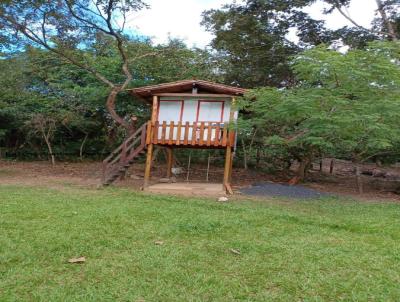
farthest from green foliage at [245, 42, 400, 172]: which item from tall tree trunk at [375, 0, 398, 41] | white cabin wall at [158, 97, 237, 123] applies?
tall tree trunk at [375, 0, 398, 41]

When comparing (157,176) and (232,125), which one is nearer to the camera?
(232,125)

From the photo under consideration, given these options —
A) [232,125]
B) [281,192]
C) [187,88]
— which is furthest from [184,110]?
[281,192]

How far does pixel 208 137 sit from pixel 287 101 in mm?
3132

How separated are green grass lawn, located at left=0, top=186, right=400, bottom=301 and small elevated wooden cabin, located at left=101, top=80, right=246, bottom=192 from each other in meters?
3.80

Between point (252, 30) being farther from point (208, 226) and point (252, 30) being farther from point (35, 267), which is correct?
point (35, 267)

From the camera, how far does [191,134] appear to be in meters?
Answer: 11.4

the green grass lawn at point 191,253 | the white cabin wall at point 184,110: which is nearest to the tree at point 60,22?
the white cabin wall at point 184,110

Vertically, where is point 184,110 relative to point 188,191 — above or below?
above

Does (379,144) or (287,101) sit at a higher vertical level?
(287,101)

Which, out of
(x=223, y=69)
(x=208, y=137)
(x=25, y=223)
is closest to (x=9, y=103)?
(x=223, y=69)

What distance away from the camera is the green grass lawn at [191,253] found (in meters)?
3.28

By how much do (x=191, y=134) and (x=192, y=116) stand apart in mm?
809

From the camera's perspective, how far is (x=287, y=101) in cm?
862

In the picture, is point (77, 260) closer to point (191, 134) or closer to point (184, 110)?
point (191, 134)
